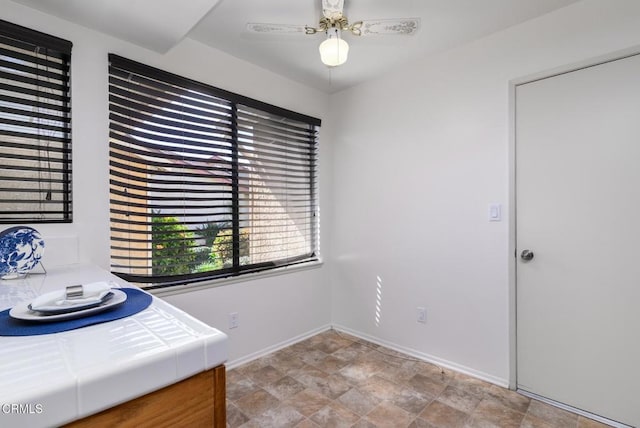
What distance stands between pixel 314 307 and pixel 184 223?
1.52 meters

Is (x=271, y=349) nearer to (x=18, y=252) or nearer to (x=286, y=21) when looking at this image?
(x=18, y=252)

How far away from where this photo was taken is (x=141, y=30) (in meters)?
1.77

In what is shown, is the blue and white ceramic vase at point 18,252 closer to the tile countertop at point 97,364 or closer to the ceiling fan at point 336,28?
the tile countertop at point 97,364

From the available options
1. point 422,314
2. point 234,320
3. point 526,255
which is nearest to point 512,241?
point 526,255

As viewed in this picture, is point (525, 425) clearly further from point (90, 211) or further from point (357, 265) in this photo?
point (90, 211)

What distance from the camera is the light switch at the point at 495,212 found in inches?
84.4

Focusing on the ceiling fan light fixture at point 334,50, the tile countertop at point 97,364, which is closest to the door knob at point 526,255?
the ceiling fan light fixture at point 334,50

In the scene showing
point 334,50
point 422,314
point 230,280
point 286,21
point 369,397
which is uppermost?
point 286,21

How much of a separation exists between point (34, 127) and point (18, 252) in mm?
682

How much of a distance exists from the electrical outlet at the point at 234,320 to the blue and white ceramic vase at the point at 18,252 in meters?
1.30

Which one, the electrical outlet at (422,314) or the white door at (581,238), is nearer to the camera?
the white door at (581,238)

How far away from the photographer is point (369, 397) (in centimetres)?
204

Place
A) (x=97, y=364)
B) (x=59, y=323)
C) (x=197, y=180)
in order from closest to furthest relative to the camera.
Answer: (x=97, y=364) → (x=59, y=323) → (x=197, y=180)

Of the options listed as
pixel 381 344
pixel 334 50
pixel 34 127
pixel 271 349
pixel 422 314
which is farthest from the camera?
pixel 381 344
